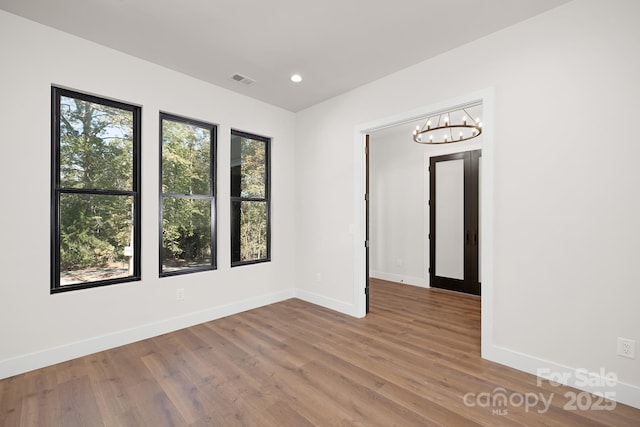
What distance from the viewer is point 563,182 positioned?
2.34 metres

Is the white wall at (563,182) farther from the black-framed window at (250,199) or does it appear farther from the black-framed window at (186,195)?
the black-framed window at (186,195)

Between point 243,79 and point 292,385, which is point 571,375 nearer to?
point 292,385

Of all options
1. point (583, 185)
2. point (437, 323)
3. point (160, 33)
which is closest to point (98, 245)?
point (160, 33)

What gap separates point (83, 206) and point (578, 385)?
15.1 ft

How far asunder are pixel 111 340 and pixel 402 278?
482cm

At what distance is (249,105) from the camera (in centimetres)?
420

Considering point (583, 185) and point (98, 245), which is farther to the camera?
point (98, 245)

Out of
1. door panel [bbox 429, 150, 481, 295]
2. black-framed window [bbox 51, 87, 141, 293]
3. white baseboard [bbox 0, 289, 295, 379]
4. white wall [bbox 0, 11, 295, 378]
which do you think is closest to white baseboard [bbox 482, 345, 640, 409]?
door panel [bbox 429, 150, 481, 295]

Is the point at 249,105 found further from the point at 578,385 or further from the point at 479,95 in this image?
the point at 578,385

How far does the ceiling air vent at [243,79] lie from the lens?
3.55 metres

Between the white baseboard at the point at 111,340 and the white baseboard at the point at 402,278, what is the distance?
9.84ft

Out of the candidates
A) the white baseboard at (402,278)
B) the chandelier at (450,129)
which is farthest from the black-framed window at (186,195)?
the white baseboard at (402,278)

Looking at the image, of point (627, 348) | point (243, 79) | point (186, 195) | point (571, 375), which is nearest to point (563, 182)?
point (627, 348)

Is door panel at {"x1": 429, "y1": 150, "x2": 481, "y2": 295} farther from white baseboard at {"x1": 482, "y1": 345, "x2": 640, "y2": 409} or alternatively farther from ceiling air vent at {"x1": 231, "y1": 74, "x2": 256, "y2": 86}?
ceiling air vent at {"x1": 231, "y1": 74, "x2": 256, "y2": 86}
